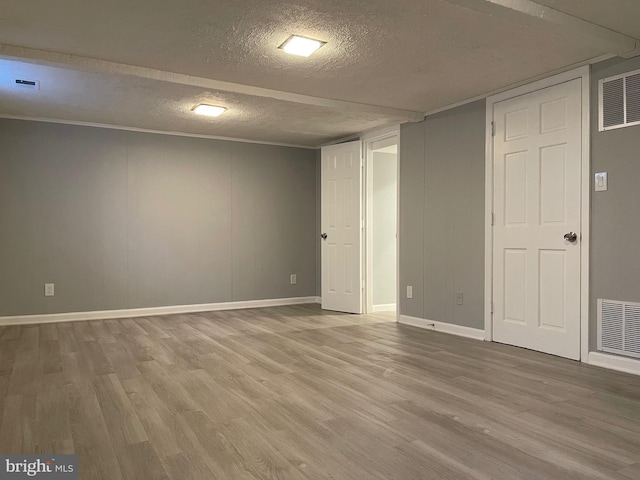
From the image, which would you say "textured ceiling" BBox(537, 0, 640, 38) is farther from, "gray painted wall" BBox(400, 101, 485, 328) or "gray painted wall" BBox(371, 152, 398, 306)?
"gray painted wall" BBox(371, 152, 398, 306)

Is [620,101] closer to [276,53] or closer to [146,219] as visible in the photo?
[276,53]

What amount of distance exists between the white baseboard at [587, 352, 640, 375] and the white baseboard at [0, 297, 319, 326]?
4.10 m

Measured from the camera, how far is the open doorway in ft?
19.6

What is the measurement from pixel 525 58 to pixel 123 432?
11.4ft

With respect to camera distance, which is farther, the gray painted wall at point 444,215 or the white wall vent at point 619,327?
the gray painted wall at point 444,215

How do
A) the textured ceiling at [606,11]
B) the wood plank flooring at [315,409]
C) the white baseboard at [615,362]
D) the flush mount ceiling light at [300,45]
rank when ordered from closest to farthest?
1. the wood plank flooring at [315,409]
2. the textured ceiling at [606,11]
3. the flush mount ceiling light at [300,45]
4. the white baseboard at [615,362]

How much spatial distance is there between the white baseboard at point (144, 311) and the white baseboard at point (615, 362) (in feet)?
13.4

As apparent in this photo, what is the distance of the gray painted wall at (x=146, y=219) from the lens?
17.1 feet

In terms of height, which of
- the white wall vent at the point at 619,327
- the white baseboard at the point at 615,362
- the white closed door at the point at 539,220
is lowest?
the white baseboard at the point at 615,362

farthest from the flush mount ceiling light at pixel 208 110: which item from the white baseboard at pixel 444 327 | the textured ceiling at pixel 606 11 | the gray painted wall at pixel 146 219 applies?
the textured ceiling at pixel 606 11

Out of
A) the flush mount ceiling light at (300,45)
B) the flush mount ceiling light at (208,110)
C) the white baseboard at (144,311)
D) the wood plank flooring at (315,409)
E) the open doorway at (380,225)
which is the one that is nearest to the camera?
the wood plank flooring at (315,409)

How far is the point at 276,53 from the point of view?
10.8 ft

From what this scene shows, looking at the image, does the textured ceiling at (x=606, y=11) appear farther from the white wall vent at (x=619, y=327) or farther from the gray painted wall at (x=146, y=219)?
the gray painted wall at (x=146, y=219)

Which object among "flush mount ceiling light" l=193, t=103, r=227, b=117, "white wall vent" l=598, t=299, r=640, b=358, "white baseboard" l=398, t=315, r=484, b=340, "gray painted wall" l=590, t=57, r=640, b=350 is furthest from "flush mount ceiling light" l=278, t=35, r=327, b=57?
"white baseboard" l=398, t=315, r=484, b=340
